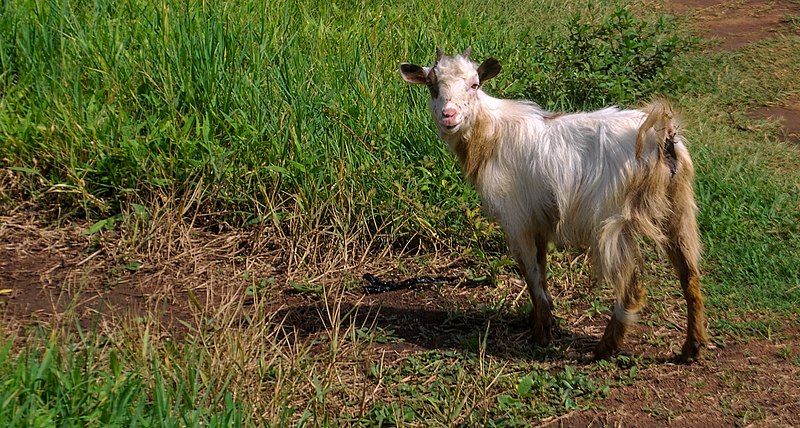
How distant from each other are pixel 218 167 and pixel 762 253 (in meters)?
3.28

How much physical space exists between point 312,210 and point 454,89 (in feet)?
4.59

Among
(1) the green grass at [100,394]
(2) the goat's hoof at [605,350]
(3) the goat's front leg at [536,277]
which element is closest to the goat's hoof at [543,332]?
(3) the goat's front leg at [536,277]

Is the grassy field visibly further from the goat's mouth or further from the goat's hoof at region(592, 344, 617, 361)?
the goat's mouth

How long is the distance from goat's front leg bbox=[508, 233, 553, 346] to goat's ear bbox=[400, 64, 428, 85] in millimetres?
974

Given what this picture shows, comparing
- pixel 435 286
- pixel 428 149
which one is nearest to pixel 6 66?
pixel 428 149

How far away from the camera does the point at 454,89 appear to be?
4.61m

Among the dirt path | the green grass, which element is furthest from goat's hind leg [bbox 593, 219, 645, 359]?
the dirt path

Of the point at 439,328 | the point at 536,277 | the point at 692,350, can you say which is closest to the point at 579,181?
the point at 536,277

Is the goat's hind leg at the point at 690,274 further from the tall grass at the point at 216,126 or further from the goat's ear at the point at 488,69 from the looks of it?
the tall grass at the point at 216,126

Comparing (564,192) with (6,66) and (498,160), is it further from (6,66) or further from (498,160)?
(6,66)

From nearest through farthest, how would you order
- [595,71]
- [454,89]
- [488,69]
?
[454,89], [488,69], [595,71]

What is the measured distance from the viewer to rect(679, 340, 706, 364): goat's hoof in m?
4.50

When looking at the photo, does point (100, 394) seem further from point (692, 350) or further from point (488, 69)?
point (692, 350)

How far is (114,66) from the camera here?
602 cm
